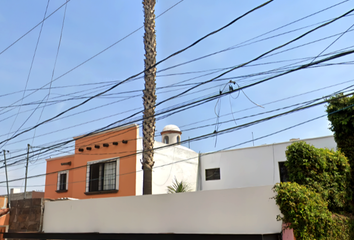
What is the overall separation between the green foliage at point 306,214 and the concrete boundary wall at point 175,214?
104cm

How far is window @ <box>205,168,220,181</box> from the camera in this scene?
61.1 ft

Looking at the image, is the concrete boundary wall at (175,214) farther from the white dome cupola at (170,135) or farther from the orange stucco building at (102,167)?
the white dome cupola at (170,135)

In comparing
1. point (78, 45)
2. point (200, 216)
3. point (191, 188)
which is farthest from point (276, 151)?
point (78, 45)

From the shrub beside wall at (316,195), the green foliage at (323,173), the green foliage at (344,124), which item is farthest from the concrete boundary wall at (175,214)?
the green foliage at (344,124)

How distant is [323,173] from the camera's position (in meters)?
8.17

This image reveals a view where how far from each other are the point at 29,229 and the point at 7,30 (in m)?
7.41

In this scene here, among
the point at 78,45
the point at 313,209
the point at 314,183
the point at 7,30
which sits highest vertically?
the point at 7,30

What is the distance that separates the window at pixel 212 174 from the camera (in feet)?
61.1

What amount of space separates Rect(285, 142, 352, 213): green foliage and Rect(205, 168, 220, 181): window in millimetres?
10168

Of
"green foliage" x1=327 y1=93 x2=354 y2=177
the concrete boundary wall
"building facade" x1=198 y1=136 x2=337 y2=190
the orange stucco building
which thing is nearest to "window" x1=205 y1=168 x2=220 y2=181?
"building facade" x1=198 y1=136 x2=337 y2=190

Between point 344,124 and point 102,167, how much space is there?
1143cm

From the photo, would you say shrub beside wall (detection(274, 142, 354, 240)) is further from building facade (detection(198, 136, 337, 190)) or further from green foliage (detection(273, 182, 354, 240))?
building facade (detection(198, 136, 337, 190))

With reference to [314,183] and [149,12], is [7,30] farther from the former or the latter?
[314,183]

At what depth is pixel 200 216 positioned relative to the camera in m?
9.27
